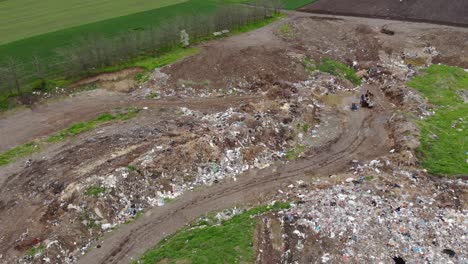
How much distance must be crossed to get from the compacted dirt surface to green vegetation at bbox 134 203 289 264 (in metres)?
36.6

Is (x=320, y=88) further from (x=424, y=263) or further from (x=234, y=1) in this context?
(x=234, y=1)

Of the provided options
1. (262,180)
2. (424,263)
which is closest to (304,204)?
(262,180)

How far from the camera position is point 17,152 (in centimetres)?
2197

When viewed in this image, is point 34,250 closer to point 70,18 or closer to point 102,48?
point 102,48

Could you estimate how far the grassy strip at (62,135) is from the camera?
21609mm

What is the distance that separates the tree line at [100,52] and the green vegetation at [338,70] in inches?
492

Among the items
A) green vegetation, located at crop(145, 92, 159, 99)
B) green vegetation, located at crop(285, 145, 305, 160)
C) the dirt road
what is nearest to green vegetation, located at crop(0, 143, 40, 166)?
the dirt road

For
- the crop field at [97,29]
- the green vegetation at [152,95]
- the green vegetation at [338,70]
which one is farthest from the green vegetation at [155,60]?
the green vegetation at [338,70]

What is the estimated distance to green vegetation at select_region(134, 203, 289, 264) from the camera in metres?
14.6

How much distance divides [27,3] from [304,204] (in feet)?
164

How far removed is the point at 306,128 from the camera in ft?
78.7

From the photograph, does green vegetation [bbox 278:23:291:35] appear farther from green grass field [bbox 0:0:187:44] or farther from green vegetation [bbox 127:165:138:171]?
green vegetation [bbox 127:165:138:171]

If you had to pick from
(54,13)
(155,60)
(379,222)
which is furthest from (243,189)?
(54,13)

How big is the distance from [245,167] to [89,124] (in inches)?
449
